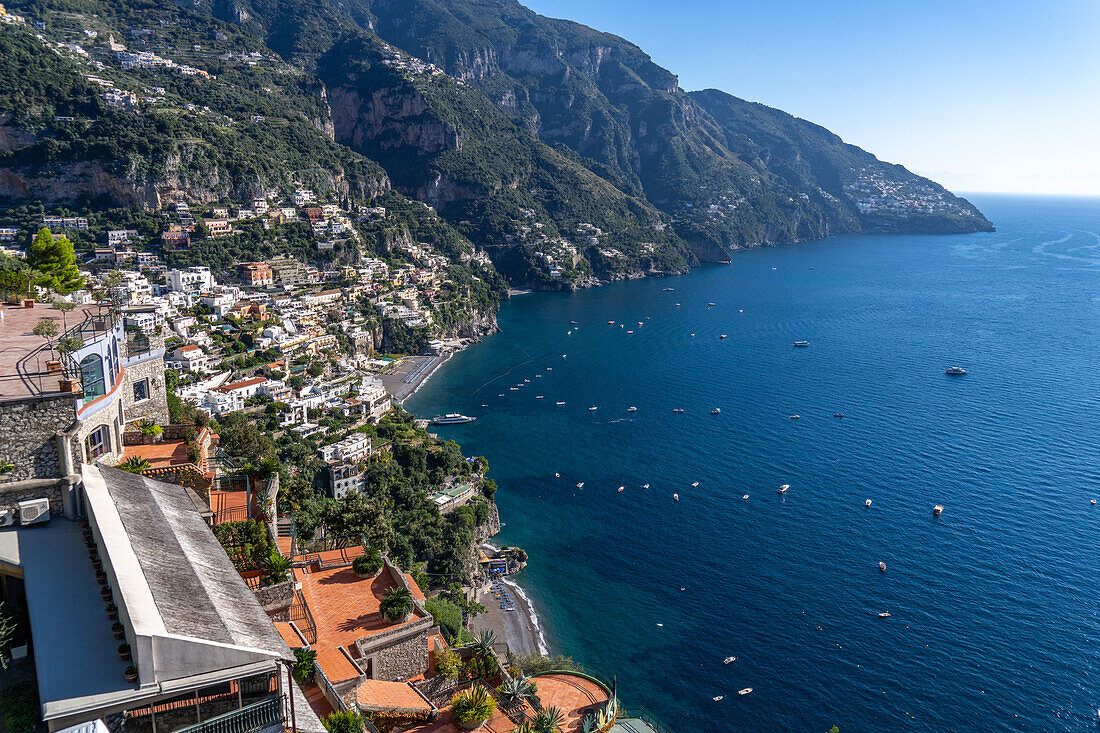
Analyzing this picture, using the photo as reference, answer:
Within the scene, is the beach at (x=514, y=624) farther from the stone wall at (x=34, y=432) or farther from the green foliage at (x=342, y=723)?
the stone wall at (x=34, y=432)

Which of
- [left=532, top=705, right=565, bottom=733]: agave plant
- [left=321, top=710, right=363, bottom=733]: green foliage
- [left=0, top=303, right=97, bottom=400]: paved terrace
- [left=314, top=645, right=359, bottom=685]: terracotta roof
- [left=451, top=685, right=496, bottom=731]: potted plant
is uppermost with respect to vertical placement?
[left=0, top=303, right=97, bottom=400]: paved terrace

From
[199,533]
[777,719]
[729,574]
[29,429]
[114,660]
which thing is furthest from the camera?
[729,574]

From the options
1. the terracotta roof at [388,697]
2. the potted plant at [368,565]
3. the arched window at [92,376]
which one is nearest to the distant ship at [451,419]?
the potted plant at [368,565]

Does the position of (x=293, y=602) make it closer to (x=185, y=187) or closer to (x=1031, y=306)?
(x=185, y=187)

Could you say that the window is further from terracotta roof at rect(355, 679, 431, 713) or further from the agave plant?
the agave plant

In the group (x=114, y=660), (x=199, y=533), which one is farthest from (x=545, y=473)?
(x=114, y=660)

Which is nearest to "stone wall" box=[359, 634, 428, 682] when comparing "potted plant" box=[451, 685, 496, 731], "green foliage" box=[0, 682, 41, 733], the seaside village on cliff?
the seaside village on cliff
